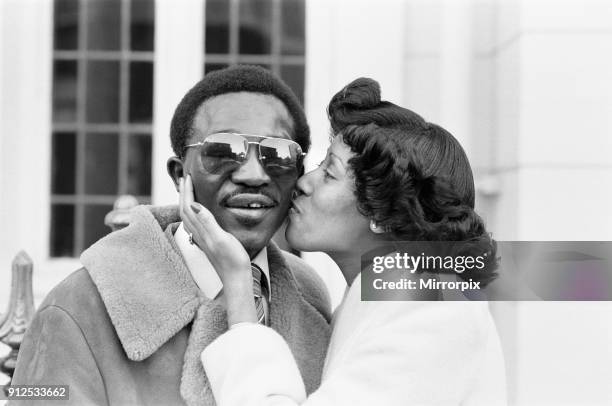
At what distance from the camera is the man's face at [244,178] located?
5.70 feet

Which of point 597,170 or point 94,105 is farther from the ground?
point 94,105

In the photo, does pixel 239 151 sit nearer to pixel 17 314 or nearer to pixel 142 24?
pixel 17 314

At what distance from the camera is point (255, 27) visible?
419 cm

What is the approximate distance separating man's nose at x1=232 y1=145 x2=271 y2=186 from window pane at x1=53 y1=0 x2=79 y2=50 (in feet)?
9.09

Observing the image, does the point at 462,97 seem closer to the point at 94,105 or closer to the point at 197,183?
the point at 94,105

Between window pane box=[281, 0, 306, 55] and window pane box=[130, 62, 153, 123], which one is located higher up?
window pane box=[281, 0, 306, 55]

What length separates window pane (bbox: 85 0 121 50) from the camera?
416cm

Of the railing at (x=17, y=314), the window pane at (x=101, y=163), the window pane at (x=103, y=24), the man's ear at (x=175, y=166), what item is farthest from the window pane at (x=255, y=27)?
the man's ear at (x=175, y=166)

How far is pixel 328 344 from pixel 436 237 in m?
0.34

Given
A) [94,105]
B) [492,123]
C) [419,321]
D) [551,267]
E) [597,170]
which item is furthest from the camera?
[94,105]

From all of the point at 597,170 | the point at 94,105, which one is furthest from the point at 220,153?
Result: the point at 94,105

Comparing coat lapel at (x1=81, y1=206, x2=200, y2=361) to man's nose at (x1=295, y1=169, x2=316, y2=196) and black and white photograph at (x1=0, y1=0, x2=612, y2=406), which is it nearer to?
black and white photograph at (x1=0, y1=0, x2=612, y2=406)

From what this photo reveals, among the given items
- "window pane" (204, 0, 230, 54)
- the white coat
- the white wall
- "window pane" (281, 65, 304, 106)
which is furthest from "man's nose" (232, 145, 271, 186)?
"window pane" (204, 0, 230, 54)

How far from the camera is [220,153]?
1722mm
